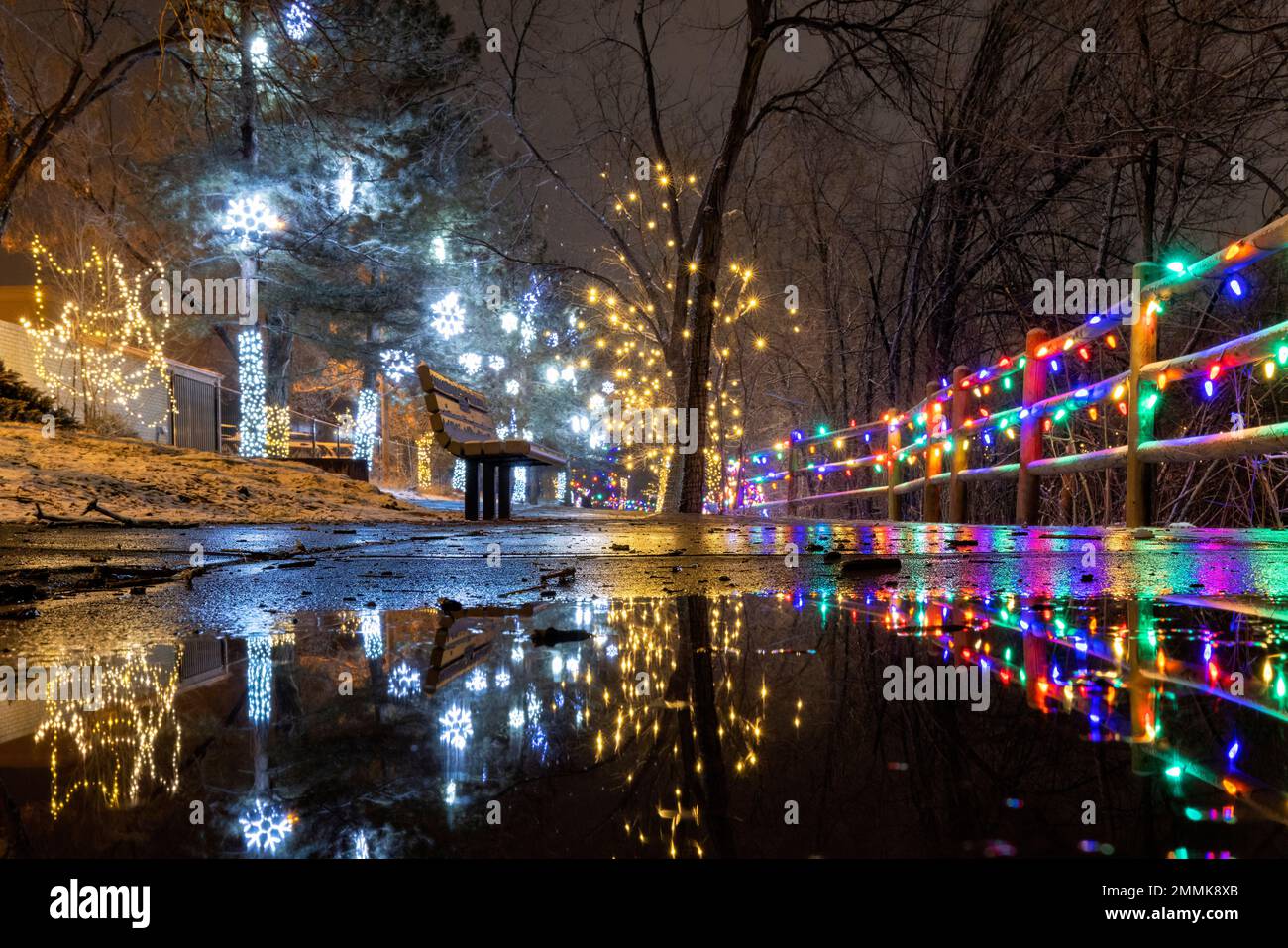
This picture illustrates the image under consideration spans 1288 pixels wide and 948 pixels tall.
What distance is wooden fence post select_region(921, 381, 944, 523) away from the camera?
989 centimetres

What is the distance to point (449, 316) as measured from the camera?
22.3 meters

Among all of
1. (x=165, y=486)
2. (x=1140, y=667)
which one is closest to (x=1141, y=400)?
(x=1140, y=667)

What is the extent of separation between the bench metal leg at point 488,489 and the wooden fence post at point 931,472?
543 centimetres

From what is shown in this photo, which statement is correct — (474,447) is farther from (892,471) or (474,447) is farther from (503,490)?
(892,471)

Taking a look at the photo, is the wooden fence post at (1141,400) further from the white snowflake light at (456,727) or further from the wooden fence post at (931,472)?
the white snowflake light at (456,727)

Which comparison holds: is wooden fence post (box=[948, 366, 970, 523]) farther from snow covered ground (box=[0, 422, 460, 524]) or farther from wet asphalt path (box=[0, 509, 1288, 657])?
snow covered ground (box=[0, 422, 460, 524])

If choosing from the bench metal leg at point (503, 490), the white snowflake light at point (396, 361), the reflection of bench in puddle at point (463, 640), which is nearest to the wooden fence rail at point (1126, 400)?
the reflection of bench in puddle at point (463, 640)

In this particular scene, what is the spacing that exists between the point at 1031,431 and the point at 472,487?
5.33 m

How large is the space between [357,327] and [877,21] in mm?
15685

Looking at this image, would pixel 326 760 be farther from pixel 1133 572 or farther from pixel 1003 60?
pixel 1003 60

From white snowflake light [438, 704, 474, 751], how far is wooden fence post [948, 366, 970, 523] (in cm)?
859
